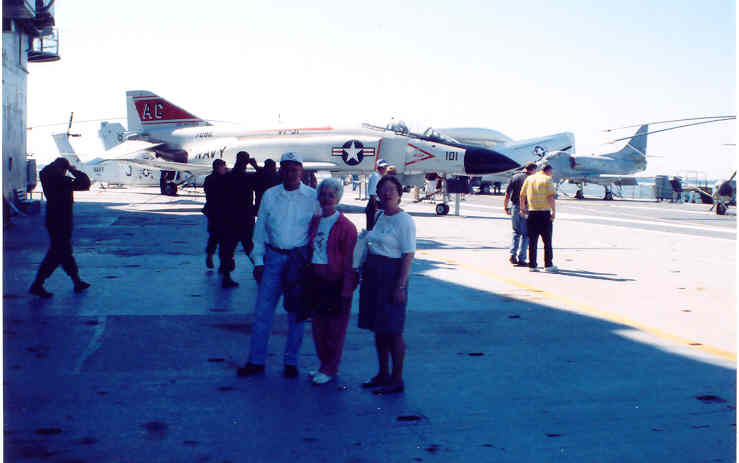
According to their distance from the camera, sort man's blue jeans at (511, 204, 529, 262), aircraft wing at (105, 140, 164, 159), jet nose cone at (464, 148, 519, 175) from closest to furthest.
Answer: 1. man's blue jeans at (511, 204, 529, 262)
2. jet nose cone at (464, 148, 519, 175)
3. aircraft wing at (105, 140, 164, 159)

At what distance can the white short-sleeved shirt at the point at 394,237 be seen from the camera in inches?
181

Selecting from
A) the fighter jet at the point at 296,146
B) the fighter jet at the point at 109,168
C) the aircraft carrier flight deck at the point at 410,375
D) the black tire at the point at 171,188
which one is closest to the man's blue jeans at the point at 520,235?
the aircraft carrier flight deck at the point at 410,375

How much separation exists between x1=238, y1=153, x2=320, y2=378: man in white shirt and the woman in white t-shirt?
0.60m

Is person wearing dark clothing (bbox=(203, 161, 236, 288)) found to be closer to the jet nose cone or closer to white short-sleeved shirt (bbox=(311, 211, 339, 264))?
white short-sleeved shirt (bbox=(311, 211, 339, 264))

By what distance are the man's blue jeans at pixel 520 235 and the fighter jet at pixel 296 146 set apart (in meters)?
11.1

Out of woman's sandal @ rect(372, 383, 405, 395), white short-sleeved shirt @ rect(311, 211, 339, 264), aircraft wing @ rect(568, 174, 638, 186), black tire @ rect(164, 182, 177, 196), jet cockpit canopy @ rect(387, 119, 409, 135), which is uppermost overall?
jet cockpit canopy @ rect(387, 119, 409, 135)

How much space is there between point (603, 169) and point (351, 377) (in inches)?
1827

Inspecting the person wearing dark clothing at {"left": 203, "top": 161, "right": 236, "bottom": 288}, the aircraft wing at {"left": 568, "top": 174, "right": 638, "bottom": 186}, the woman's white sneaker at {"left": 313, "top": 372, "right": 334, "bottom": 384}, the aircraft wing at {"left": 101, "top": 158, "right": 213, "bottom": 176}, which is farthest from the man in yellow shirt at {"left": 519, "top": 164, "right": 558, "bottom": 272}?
the aircraft wing at {"left": 568, "top": 174, "right": 638, "bottom": 186}

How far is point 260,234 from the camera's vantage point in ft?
16.8

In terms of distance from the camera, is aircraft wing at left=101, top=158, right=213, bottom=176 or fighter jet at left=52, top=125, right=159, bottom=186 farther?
fighter jet at left=52, top=125, right=159, bottom=186

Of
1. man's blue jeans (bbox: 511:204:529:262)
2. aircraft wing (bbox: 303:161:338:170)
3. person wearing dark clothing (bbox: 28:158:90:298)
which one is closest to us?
person wearing dark clothing (bbox: 28:158:90:298)

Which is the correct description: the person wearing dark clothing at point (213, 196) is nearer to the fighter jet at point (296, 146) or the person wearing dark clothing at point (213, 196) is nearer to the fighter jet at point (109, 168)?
the fighter jet at point (296, 146)

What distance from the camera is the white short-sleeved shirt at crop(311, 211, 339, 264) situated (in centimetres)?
479

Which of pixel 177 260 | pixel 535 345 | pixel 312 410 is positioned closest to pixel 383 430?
pixel 312 410
